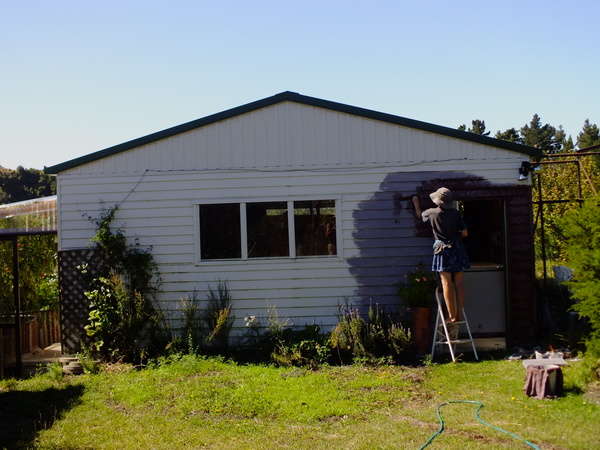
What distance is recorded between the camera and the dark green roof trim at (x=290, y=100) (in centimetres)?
973

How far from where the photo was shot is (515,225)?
9766 millimetres

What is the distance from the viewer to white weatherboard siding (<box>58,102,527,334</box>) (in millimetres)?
9906

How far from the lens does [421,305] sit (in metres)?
9.33

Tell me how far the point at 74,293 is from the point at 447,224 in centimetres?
586

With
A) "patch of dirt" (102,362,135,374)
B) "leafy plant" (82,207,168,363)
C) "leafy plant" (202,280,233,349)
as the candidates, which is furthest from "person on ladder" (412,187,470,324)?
"patch of dirt" (102,362,135,374)

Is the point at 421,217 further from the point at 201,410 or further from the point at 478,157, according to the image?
the point at 201,410

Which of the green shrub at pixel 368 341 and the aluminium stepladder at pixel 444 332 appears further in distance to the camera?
the green shrub at pixel 368 341

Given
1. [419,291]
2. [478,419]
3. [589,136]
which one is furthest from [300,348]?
[589,136]

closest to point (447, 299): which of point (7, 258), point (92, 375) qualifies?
point (92, 375)

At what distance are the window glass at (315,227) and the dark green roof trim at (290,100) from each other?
5.00 feet

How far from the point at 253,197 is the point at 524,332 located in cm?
471

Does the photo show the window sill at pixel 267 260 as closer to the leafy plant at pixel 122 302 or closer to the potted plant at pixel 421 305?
the leafy plant at pixel 122 302

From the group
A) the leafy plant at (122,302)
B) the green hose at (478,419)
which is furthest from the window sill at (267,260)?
the green hose at (478,419)

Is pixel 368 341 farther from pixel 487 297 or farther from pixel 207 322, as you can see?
pixel 207 322
